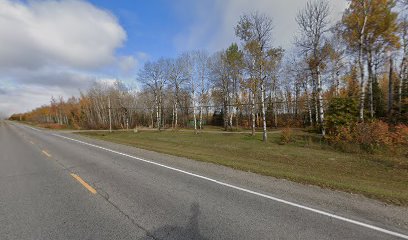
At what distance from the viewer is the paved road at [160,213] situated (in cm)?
421

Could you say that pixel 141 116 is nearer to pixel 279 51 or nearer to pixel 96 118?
pixel 96 118

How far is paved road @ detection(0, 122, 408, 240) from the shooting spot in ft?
13.8

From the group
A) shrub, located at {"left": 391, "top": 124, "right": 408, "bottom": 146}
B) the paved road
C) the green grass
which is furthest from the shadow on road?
shrub, located at {"left": 391, "top": 124, "right": 408, "bottom": 146}

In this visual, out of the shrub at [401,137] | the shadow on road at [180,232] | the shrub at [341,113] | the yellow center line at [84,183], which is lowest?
the shadow on road at [180,232]

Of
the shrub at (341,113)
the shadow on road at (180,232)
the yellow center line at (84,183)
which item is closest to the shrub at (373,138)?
the shrub at (341,113)

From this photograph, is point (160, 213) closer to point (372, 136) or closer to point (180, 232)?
point (180, 232)

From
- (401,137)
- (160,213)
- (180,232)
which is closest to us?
(180,232)

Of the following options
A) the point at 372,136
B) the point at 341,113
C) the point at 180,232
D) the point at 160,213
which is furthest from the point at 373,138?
the point at 180,232

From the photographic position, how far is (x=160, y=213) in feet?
16.5

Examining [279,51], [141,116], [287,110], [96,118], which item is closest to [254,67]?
[279,51]

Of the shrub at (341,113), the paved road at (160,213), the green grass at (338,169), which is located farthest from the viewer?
the shrub at (341,113)

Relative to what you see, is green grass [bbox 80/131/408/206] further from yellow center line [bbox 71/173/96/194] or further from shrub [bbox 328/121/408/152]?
yellow center line [bbox 71/173/96/194]

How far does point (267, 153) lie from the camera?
15.9 m

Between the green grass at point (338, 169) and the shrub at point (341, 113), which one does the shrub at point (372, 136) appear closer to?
the green grass at point (338, 169)
